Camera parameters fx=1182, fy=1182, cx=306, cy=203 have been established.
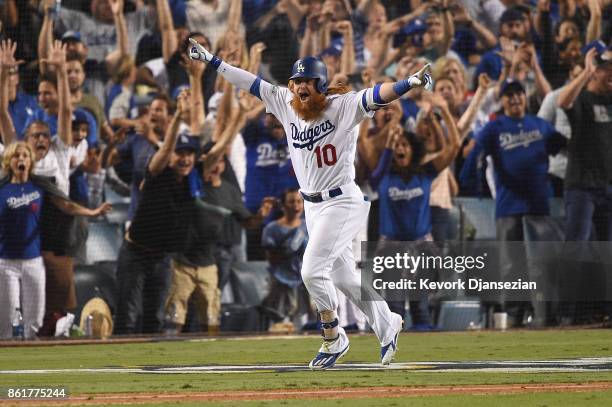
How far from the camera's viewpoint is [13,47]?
16.4 meters

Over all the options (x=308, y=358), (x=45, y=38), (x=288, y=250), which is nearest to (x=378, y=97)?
(x=308, y=358)

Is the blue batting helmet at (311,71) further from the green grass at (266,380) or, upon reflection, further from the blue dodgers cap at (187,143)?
the blue dodgers cap at (187,143)

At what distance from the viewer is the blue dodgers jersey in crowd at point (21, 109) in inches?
619

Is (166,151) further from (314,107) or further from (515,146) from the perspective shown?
(314,107)

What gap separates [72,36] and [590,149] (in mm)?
7365

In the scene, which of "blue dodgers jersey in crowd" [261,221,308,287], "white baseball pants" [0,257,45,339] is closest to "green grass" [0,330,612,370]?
"white baseball pants" [0,257,45,339]

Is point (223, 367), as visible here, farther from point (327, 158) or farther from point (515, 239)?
point (515, 239)

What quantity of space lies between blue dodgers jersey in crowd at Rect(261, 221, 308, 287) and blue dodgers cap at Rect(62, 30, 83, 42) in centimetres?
395

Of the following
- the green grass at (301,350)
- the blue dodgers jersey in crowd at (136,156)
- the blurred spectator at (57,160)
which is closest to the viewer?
the green grass at (301,350)

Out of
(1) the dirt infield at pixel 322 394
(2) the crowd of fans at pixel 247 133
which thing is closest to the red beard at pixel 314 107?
(1) the dirt infield at pixel 322 394

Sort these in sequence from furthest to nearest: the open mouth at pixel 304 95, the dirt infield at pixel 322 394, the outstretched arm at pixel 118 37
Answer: the outstretched arm at pixel 118 37, the open mouth at pixel 304 95, the dirt infield at pixel 322 394

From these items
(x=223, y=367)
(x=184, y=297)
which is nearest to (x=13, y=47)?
(x=184, y=297)

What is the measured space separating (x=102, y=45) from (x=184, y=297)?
3811 millimetres

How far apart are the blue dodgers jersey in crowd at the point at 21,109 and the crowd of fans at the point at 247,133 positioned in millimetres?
22
